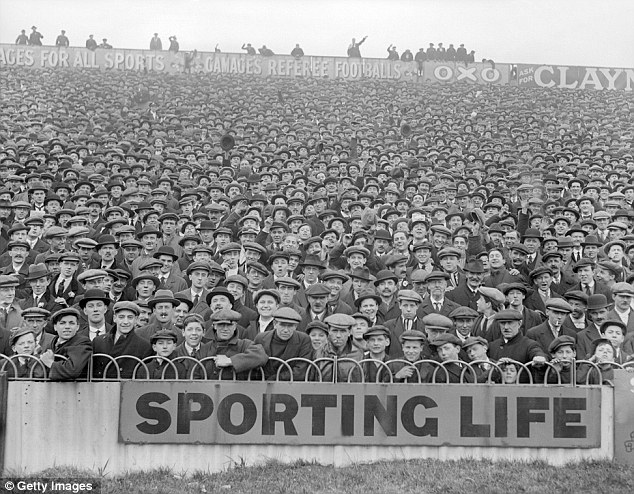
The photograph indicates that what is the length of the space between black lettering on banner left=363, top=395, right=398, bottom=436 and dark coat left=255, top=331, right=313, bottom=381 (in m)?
0.73

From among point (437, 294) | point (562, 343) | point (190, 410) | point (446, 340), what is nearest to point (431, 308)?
point (437, 294)

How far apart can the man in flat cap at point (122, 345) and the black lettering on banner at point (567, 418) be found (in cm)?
425

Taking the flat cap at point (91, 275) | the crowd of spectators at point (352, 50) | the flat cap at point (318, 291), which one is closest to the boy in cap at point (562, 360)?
the flat cap at point (318, 291)

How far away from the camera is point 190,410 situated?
308 inches

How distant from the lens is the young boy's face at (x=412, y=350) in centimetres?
823

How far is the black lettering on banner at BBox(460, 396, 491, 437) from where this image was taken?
310 inches

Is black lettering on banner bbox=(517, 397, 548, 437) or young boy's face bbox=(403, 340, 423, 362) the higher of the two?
young boy's face bbox=(403, 340, 423, 362)

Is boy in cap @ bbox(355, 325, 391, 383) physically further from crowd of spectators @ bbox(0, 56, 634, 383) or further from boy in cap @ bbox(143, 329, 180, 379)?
boy in cap @ bbox(143, 329, 180, 379)

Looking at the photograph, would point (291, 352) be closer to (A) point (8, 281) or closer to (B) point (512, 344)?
(B) point (512, 344)

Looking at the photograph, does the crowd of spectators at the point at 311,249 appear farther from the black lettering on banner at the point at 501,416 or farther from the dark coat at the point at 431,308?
the black lettering on banner at the point at 501,416

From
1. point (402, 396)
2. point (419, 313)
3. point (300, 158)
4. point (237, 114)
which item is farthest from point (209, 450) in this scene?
point (237, 114)

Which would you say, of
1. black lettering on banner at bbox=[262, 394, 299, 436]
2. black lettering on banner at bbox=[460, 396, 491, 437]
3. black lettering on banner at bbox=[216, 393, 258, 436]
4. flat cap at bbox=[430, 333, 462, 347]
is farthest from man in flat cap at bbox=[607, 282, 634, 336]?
black lettering on banner at bbox=[216, 393, 258, 436]

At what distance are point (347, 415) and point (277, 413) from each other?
0.70 meters

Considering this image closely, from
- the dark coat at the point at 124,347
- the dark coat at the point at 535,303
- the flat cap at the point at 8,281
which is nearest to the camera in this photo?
the dark coat at the point at 124,347
